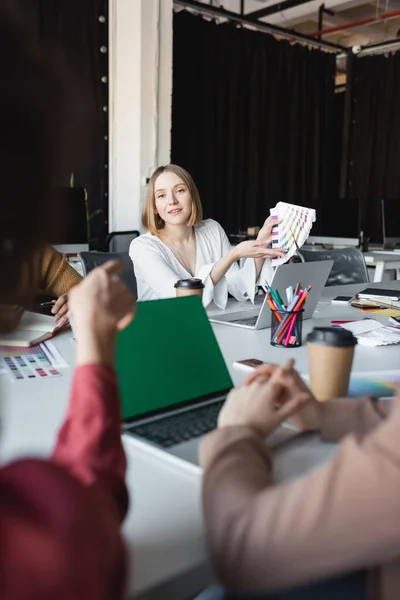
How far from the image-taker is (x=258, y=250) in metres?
1.97

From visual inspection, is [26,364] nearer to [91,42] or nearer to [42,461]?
[42,461]

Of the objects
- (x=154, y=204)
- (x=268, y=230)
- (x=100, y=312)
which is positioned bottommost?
(x=100, y=312)

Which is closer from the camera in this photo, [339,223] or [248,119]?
[339,223]

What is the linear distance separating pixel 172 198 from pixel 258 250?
545mm

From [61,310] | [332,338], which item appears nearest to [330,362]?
[332,338]

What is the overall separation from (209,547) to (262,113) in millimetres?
5083

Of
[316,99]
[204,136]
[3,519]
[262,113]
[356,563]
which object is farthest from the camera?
[316,99]

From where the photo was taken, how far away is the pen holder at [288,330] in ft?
4.57

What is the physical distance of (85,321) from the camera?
612 mm

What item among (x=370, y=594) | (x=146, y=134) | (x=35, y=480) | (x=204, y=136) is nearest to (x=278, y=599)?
(x=370, y=594)

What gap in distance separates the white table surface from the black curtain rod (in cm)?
413

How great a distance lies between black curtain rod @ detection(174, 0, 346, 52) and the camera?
4.48 meters

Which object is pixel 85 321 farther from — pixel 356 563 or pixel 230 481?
pixel 356 563

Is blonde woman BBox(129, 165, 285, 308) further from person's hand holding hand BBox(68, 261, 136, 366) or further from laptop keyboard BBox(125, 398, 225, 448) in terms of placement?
person's hand holding hand BBox(68, 261, 136, 366)
